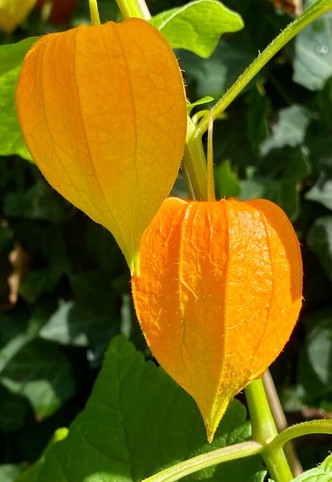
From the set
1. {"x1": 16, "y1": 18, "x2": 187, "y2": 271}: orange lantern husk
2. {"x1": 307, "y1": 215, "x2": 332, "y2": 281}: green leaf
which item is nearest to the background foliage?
{"x1": 307, "y1": 215, "x2": 332, "y2": 281}: green leaf

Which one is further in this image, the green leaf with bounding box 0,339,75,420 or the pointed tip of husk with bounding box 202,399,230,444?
the green leaf with bounding box 0,339,75,420

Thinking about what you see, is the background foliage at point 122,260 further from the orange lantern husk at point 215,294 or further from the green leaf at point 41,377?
the orange lantern husk at point 215,294

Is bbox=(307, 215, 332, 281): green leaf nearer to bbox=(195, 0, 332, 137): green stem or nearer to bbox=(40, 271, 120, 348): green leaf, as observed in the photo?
bbox=(40, 271, 120, 348): green leaf

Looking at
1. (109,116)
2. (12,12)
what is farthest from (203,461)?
(12,12)

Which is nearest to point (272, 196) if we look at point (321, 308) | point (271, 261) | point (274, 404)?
point (321, 308)

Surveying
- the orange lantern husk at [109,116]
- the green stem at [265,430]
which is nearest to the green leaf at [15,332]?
the green stem at [265,430]

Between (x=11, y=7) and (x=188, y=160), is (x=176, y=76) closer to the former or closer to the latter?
(x=188, y=160)

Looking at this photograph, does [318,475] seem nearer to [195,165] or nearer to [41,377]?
[195,165]
